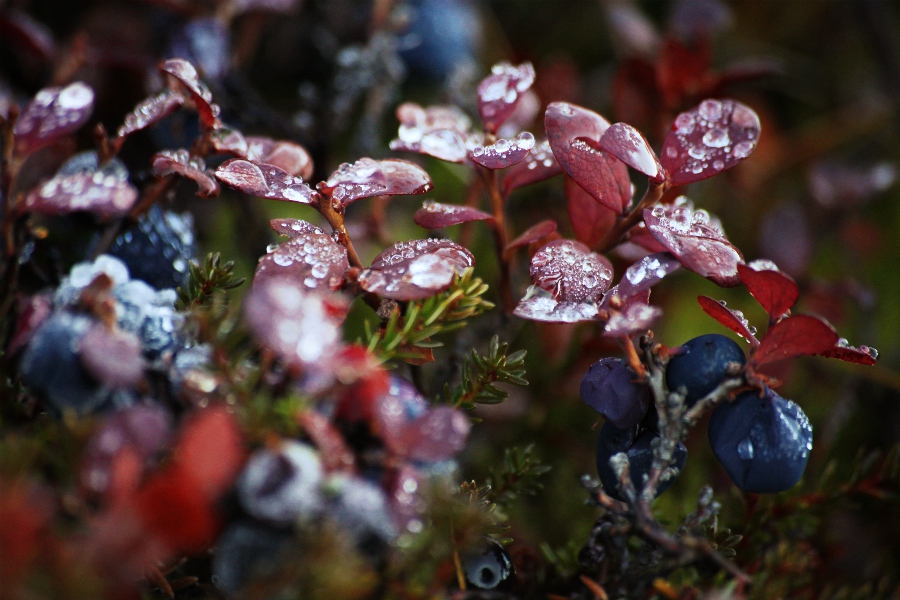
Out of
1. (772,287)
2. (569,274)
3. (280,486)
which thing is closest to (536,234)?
(569,274)

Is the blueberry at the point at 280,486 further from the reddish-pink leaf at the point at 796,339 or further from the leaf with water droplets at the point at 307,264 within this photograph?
the reddish-pink leaf at the point at 796,339

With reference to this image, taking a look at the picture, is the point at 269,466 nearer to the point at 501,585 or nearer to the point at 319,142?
the point at 501,585

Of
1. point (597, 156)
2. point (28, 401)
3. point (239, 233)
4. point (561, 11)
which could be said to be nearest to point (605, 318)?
point (597, 156)

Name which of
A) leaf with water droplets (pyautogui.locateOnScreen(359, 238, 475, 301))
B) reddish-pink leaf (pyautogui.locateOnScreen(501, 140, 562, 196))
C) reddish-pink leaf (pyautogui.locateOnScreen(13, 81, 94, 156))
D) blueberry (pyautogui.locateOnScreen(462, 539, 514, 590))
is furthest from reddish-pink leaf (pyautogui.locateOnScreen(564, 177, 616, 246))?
reddish-pink leaf (pyautogui.locateOnScreen(13, 81, 94, 156))

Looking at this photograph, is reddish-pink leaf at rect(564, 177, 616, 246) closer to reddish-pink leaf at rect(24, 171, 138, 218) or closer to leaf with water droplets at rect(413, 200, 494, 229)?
leaf with water droplets at rect(413, 200, 494, 229)

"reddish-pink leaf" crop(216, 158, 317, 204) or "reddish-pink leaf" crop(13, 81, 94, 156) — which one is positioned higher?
"reddish-pink leaf" crop(216, 158, 317, 204)

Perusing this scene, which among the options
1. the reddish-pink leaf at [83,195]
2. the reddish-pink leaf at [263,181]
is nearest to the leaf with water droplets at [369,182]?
the reddish-pink leaf at [263,181]
